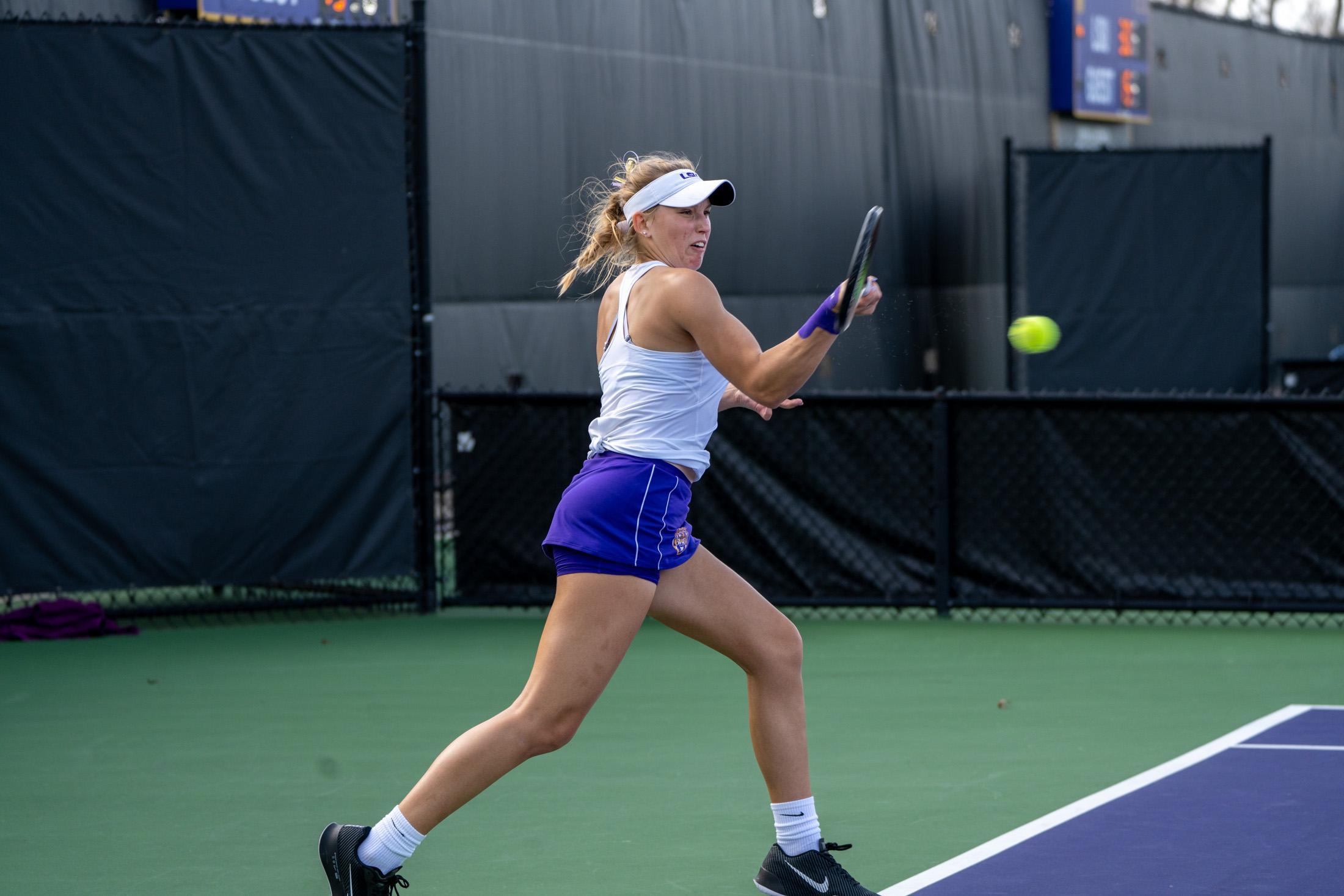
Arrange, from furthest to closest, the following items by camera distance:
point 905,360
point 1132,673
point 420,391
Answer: point 905,360 → point 420,391 → point 1132,673

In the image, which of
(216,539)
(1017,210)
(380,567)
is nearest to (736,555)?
(380,567)

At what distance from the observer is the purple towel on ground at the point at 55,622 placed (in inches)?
372

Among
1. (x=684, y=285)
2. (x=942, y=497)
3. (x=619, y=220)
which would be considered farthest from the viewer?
(x=942, y=497)

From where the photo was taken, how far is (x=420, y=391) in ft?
33.6

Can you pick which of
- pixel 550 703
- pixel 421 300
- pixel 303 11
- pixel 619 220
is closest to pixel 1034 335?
pixel 619 220

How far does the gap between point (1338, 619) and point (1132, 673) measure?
2019mm

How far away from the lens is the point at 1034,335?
654 cm

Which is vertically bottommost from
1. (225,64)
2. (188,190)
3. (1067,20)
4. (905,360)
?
(905,360)

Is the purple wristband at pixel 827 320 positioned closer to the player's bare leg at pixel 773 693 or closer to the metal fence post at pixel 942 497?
the player's bare leg at pixel 773 693

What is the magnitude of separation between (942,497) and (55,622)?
4626 mm

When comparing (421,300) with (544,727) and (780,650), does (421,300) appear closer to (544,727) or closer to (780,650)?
(780,650)

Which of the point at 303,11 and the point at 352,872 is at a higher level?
the point at 303,11

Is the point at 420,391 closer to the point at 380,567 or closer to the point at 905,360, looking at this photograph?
the point at 380,567

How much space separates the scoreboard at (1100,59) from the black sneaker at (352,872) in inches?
727
